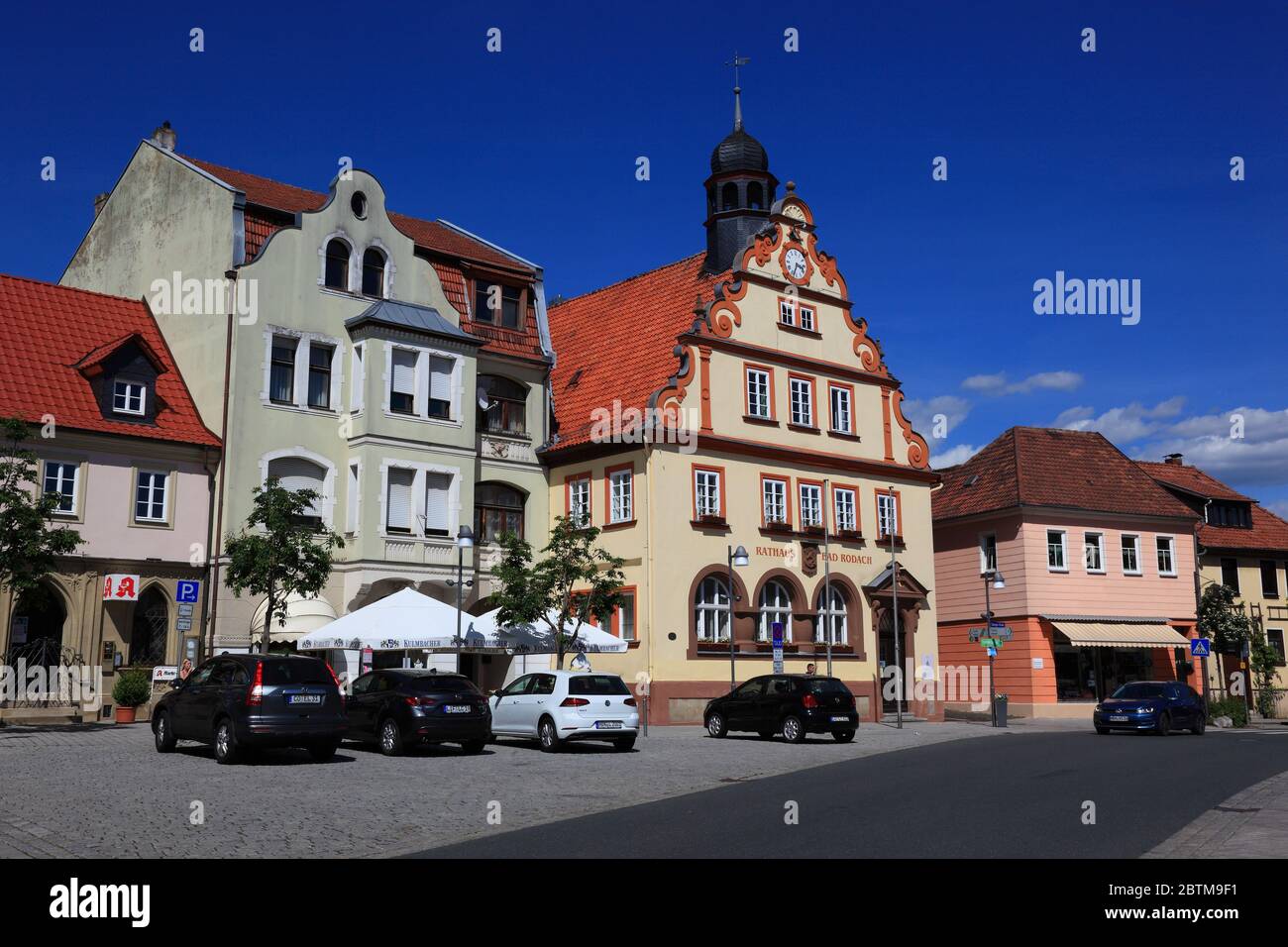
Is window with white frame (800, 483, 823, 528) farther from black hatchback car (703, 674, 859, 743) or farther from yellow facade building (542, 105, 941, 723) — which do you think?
black hatchback car (703, 674, 859, 743)

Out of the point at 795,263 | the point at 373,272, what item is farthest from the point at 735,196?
the point at 373,272

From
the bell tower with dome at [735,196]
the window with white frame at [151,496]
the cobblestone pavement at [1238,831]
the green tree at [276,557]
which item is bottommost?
the cobblestone pavement at [1238,831]

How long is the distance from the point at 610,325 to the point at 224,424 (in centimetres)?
1649

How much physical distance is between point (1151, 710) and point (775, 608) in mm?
11734

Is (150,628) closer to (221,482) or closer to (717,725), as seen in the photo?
(221,482)

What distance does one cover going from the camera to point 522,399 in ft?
136

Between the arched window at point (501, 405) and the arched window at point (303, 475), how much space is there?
20.5ft

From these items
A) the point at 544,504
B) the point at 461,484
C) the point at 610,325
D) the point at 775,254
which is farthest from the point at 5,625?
the point at 775,254

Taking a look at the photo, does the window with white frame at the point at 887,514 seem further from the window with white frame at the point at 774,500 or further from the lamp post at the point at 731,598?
the lamp post at the point at 731,598

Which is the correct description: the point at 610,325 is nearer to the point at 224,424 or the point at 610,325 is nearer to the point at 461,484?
the point at 461,484

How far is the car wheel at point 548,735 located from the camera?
84.3ft

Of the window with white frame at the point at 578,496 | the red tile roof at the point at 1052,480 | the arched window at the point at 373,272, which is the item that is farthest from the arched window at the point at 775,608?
the arched window at the point at 373,272

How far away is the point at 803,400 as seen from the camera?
43.3m
